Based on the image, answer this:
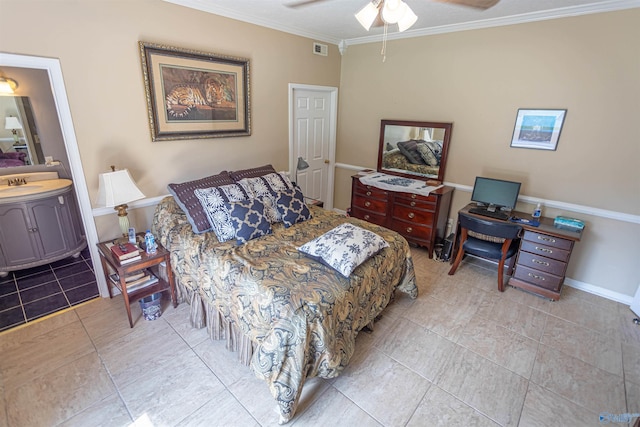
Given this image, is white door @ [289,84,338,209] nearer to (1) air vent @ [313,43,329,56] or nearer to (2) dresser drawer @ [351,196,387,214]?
(1) air vent @ [313,43,329,56]

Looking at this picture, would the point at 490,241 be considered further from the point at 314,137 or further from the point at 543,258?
the point at 314,137

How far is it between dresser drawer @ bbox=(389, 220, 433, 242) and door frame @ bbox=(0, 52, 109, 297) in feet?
10.5

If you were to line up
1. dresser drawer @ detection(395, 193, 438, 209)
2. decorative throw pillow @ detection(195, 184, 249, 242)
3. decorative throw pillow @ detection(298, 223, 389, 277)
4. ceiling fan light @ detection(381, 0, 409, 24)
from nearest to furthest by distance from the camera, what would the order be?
ceiling fan light @ detection(381, 0, 409, 24) → decorative throw pillow @ detection(298, 223, 389, 277) → decorative throw pillow @ detection(195, 184, 249, 242) → dresser drawer @ detection(395, 193, 438, 209)

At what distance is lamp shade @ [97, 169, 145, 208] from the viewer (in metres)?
2.37

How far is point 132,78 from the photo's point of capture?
262 cm

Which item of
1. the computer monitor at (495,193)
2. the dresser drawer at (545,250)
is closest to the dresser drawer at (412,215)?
the computer monitor at (495,193)

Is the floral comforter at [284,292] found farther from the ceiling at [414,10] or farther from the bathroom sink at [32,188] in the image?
the ceiling at [414,10]

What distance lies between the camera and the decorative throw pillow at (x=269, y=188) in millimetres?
2862

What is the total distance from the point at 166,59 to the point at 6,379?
Answer: 267 centimetres

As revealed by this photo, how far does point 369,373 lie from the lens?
2.10 m

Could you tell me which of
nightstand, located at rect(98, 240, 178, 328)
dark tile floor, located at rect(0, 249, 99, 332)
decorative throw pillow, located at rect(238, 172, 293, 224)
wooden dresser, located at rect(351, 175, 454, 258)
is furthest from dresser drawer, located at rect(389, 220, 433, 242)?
dark tile floor, located at rect(0, 249, 99, 332)

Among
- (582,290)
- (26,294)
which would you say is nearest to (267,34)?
(26,294)

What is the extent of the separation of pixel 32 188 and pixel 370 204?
3681 millimetres

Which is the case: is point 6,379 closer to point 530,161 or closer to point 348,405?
point 348,405
